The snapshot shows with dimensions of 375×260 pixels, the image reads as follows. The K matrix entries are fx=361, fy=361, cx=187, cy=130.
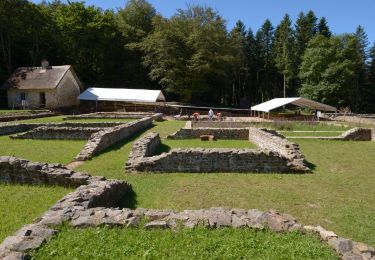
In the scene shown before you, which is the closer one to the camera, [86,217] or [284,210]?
[86,217]

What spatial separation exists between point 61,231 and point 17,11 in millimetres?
46375

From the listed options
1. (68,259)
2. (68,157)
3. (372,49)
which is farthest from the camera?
(372,49)

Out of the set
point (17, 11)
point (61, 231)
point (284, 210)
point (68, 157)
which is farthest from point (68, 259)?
point (17, 11)

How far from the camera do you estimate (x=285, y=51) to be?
62750 millimetres

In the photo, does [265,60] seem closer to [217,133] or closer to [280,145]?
[217,133]

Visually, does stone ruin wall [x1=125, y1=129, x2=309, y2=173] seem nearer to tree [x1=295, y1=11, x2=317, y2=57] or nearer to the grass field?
the grass field

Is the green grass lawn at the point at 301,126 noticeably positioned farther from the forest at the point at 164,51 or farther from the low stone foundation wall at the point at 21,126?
the forest at the point at 164,51

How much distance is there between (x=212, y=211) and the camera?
265 inches

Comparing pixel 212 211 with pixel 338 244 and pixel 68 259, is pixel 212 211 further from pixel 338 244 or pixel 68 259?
pixel 68 259

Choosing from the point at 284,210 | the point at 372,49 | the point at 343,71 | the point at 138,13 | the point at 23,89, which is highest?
the point at 138,13

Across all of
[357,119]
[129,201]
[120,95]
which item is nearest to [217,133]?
[129,201]

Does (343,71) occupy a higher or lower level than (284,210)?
higher

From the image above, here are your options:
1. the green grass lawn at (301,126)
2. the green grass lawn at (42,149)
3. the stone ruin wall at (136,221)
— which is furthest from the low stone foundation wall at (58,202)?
the green grass lawn at (301,126)

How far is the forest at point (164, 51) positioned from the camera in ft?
164
